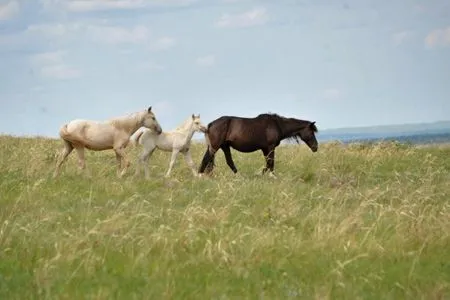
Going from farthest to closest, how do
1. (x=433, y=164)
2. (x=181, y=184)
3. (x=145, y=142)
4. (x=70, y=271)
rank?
1. (x=433, y=164)
2. (x=145, y=142)
3. (x=181, y=184)
4. (x=70, y=271)

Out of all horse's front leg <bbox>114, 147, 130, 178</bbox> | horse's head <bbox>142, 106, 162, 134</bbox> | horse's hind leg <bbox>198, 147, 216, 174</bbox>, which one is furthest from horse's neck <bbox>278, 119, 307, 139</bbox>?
horse's front leg <bbox>114, 147, 130, 178</bbox>

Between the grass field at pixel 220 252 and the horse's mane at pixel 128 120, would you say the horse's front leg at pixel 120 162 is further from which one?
the grass field at pixel 220 252

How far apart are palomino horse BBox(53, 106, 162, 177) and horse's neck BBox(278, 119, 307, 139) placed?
11.5ft

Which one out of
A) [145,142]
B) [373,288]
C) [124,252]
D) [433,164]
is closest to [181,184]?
[145,142]

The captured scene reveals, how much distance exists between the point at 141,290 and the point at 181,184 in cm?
739

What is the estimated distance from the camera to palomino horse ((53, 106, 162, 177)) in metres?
16.1

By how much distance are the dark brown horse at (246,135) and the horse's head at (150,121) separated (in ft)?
4.35

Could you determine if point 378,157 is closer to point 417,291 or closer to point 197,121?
point 197,121

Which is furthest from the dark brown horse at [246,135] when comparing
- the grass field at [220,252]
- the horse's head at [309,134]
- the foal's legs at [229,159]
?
the grass field at [220,252]

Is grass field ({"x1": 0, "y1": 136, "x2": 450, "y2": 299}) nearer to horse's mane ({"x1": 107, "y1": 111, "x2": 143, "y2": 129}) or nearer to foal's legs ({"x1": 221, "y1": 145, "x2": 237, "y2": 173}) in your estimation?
horse's mane ({"x1": 107, "y1": 111, "x2": 143, "y2": 129})

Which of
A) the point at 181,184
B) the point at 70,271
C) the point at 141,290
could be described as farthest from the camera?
the point at 181,184

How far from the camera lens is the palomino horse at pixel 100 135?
1611cm

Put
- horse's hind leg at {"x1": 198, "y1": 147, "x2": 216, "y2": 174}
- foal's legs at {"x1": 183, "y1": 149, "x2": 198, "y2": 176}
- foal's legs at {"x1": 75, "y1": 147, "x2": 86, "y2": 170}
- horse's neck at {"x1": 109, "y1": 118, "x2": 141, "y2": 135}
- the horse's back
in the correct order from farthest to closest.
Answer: horse's hind leg at {"x1": 198, "y1": 147, "x2": 216, "y2": 174} → foal's legs at {"x1": 183, "y1": 149, "x2": 198, "y2": 176} → horse's neck at {"x1": 109, "y1": 118, "x2": 141, "y2": 135} → foal's legs at {"x1": 75, "y1": 147, "x2": 86, "y2": 170} → the horse's back

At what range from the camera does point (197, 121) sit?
17.8 metres
